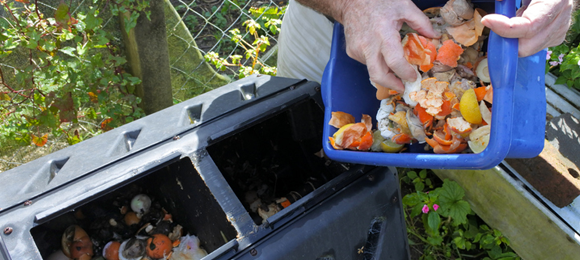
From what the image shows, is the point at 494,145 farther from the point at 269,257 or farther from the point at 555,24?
the point at 269,257

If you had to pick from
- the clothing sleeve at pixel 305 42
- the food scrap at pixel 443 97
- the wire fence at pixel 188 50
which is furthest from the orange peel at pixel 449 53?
the wire fence at pixel 188 50

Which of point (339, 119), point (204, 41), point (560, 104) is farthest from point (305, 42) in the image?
point (204, 41)

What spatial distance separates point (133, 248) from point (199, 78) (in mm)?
1289

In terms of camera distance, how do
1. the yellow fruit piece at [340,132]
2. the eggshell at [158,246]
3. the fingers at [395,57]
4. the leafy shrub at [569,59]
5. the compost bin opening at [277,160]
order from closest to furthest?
the fingers at [395,57] < the yellow fruit piece at [340,132] < the eggshell at [158,246] < the compost bin opening at [277,160] < the leafy shrub at [569,59]

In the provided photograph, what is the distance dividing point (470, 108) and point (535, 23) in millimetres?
207

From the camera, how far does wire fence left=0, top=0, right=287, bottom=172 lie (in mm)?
1688

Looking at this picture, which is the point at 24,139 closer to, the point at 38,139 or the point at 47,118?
the point at 38,139

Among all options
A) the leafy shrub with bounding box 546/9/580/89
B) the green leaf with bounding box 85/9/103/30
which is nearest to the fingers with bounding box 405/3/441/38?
the leafy shrub with bounding box 546/9/580/89

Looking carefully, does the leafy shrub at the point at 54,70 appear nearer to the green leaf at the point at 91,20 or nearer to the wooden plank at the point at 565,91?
the green leaf at the point at 91,20

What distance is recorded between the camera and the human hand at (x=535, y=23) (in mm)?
701

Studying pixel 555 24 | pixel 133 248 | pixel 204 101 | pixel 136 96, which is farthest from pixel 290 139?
pixel 136 96

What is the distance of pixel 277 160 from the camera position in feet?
4.40

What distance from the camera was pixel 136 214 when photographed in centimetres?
109

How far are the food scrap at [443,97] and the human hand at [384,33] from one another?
0.04m
